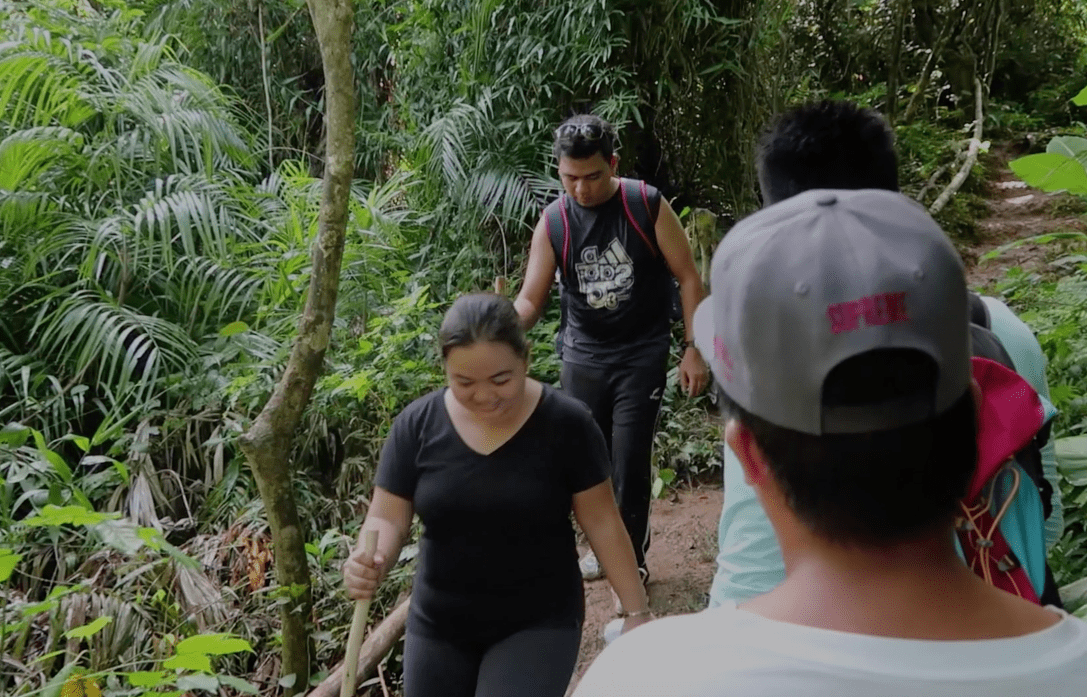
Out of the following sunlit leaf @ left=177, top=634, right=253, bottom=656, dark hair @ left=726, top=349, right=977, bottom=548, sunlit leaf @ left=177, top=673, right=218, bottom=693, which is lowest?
sunlit leaf @ left=177, top=673, right=218, bottom=693

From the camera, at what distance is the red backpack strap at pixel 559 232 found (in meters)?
3.66

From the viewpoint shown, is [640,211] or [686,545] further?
[686,545]

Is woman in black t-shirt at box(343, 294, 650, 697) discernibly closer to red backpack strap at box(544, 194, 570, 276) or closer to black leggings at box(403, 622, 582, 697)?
black leggings at box(403, 622, 582, 697)

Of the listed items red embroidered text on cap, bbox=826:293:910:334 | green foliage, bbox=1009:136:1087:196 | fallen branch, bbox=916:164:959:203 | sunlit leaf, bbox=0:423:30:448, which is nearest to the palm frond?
sunlit leaf, bbox=0:423:30:448

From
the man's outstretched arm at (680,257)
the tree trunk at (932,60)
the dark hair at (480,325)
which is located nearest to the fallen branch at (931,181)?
the tree trunk at (932,60)

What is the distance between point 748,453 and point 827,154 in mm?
1124

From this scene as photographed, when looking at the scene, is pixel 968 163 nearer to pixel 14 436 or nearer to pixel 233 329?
pixel 233 329

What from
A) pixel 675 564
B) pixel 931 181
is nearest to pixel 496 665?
pixel 675 564

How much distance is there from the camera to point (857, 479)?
875 mm

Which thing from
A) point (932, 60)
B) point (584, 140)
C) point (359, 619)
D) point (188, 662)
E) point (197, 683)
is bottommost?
point (197, 683)

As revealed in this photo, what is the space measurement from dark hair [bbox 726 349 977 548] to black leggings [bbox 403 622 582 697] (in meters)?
1.59

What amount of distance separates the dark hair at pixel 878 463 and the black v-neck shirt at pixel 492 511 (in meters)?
1.50

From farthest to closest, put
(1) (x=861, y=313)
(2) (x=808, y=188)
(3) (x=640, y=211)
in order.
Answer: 1. (3) (x=640, y=211)
2. (2) (x=808, y=188)
3. (1) (x=861, y=313)

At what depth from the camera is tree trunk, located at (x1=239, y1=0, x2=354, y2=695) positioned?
3.37 metres
